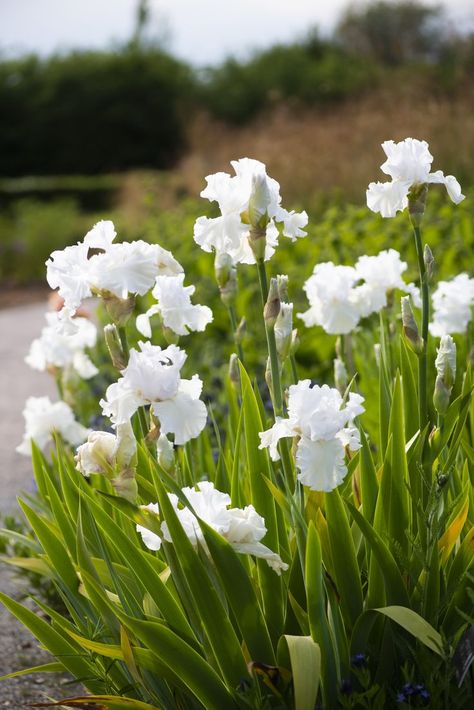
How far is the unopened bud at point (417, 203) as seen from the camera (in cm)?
155

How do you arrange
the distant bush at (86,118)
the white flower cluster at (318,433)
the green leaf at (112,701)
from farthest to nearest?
the distant bush at (86,118) < the green leaf at (112,701) < the white flower cluster at (318,433)

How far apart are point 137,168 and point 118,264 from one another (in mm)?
21583

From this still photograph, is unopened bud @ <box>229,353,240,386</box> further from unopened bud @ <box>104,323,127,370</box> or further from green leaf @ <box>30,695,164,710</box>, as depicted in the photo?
green leaf @ <box>30,695,164,710</box>

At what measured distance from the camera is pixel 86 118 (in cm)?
2270

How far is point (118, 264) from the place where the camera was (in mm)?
1453

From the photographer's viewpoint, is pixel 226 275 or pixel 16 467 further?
pixel 16 467

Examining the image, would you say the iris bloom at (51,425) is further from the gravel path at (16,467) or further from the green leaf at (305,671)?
the green leaf at (305,671)

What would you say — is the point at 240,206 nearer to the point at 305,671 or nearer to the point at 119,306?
the point at 119,306

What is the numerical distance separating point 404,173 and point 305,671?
846mm

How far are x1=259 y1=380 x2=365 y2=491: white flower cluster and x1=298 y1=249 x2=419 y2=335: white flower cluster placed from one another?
712 millimetres

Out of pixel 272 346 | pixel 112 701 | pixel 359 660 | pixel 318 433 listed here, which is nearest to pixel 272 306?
pixel 272 346

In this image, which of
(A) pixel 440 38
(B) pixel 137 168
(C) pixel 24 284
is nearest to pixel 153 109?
(B) pixel 137 168

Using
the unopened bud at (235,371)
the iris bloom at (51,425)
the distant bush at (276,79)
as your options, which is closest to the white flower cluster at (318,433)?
the unopened bud at (235,371)

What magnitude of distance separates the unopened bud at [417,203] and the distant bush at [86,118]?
21133 mm
